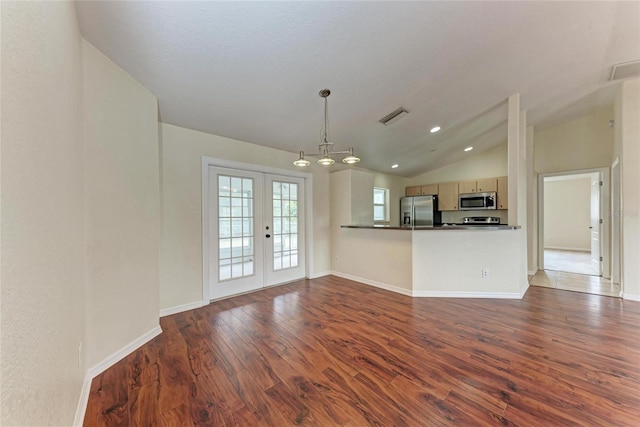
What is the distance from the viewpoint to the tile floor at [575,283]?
3.82 meters

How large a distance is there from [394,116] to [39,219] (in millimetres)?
3663

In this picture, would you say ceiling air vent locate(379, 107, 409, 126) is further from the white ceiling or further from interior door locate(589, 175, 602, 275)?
interior door locate(589, 175, 602, 275)

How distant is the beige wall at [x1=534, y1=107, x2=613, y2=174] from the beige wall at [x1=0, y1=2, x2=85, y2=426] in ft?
23.1

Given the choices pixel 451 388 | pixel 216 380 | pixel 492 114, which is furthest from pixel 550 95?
pixel 216 380

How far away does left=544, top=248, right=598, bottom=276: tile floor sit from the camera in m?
5.12

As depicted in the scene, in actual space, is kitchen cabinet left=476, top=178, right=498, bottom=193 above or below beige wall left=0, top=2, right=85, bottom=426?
above

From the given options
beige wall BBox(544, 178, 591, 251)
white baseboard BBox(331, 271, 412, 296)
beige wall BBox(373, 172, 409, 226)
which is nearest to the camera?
white baseboard BBox(331, 271, 412, 296)

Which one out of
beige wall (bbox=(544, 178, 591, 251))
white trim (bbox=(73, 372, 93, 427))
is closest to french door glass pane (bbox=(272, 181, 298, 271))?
white trim (bbox=(73, 372, 93, 427))

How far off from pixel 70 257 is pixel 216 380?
4.19ft

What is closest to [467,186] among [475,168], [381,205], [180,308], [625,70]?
[475,168]

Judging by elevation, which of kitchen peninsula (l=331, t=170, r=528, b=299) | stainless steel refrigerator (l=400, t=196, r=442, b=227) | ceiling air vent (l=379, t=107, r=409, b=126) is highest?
ceiling air vent (l=379, t=107, r=409, b=126)

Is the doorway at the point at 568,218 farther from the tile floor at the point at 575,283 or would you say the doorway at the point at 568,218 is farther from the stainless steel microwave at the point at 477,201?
the stainless steel microwave at the point at 477,201

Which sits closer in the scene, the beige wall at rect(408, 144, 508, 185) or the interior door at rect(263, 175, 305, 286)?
the interior door at rect(263, 175, 305, 286)

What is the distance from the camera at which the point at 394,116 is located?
11.6 ft
